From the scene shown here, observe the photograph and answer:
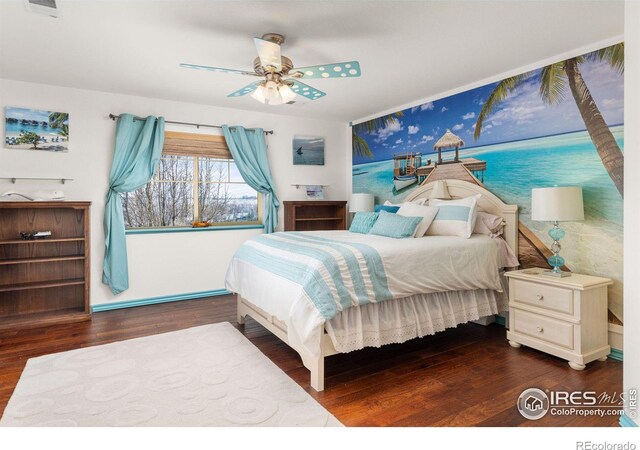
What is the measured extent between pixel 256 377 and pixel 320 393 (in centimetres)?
46

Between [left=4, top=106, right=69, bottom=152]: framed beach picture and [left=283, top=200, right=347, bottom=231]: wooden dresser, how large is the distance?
264cm

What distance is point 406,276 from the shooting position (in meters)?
2.64

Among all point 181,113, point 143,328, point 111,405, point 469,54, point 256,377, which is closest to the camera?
point 111,405

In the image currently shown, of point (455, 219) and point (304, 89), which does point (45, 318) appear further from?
point (455, 219)

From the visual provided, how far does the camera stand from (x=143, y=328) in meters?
3.48

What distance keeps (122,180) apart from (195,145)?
98 centimetres

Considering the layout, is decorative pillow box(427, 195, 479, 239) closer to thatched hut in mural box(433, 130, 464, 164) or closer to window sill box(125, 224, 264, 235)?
thatched hut in mural box(433, 130, 464, 164)

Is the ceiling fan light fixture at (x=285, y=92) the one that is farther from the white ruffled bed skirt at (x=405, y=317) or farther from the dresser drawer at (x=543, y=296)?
the dresser drawer at (x=543, y=296)

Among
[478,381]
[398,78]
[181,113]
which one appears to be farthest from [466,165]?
[181,113]

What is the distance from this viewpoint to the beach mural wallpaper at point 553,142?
2.83 meters

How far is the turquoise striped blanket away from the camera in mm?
2279

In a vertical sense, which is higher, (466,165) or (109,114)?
(109,114)

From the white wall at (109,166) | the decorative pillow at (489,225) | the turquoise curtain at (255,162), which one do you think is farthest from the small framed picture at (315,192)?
the decorative pillow at (489,225)

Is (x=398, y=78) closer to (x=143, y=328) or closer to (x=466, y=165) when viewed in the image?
(x=466, y=165)
